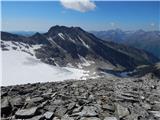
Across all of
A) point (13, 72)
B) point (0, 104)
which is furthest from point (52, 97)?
point (13, 72)

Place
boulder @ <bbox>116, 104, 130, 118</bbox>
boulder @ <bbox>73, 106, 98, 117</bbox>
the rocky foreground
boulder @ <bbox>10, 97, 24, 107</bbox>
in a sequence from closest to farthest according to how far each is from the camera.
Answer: boulder @ <bbox>73, 106, 98, 117</bbox> → the rocky foreground → boulder @ <bbox>116, 104, 130, 118</bbox> → boulder @ <bbox>10, 97, 24, 107</bbox>

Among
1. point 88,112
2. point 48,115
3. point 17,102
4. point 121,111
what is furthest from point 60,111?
point 17,102

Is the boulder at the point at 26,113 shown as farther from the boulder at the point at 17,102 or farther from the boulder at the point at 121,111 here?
the boulder at the point at 121,111

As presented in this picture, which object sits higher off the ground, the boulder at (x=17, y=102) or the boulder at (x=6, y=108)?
the boulder at (x=17, y=102)

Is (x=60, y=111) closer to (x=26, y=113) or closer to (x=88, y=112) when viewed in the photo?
(x=88, y=112)

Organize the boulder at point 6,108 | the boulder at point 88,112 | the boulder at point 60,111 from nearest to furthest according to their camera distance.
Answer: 1. the boulder at point 88,112
2. the boulder at point 60,111
3. the boulder at point 6,108

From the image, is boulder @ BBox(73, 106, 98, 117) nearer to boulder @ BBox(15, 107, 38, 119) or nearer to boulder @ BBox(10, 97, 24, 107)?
boulder @ BBox(15, 107, 38, 119)

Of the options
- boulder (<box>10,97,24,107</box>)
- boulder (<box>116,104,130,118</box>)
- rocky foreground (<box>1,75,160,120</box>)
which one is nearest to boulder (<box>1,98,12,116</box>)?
rocky foreground (<box>1,75,160,120</box>)

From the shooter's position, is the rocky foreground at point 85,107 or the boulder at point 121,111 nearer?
the rocky foreground at point 85,107

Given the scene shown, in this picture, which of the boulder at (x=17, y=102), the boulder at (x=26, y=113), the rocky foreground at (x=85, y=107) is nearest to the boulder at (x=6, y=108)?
the rocky foreground at (x=85, y=107)

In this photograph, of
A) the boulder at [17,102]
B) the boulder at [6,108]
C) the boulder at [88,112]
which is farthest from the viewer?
the boulder at [17,102]

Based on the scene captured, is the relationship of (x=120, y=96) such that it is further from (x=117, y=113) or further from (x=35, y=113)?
(x=35, y=113)
